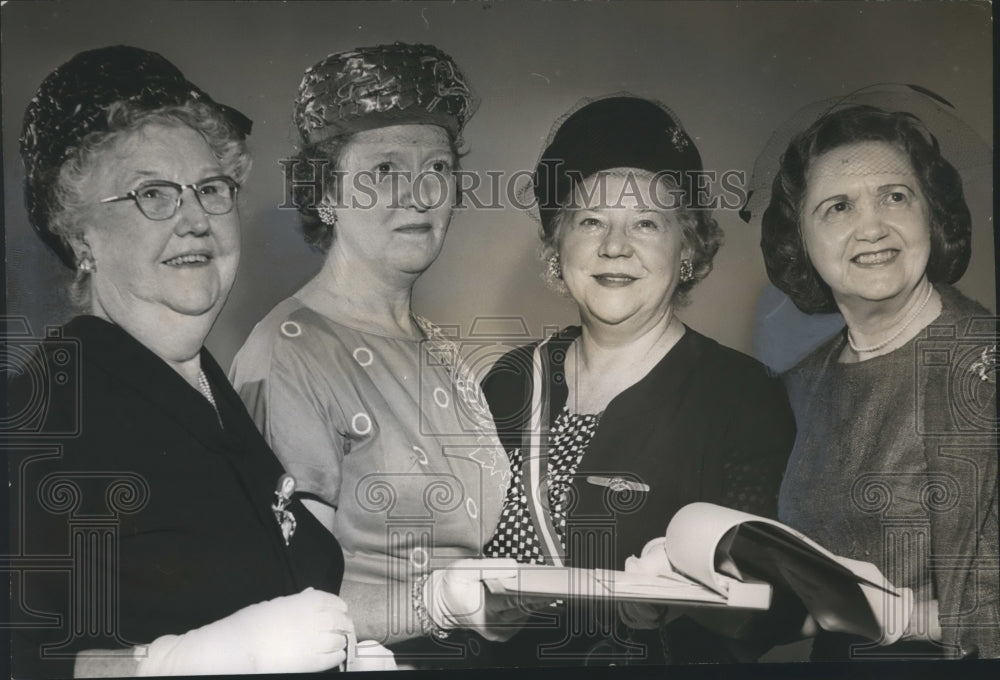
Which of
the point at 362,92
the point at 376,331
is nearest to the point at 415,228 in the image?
the point at 376,331

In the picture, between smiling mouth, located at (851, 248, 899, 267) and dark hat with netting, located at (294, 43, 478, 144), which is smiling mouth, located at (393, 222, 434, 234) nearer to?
dark hat with netting, located at (294, 43, 478, 144)

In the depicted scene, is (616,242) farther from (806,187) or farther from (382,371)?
(382,371)

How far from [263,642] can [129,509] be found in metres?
0.55

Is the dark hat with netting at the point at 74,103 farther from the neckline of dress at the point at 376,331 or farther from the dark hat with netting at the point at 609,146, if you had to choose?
the dark hat with netting at the point at 609,146

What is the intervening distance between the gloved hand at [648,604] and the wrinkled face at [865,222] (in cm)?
96

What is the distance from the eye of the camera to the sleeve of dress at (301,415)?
11.9 ft

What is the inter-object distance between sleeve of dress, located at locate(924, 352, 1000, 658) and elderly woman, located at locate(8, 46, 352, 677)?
1830 millimetres

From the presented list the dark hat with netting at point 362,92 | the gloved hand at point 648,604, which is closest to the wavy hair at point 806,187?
the gloved hand at point 648,604

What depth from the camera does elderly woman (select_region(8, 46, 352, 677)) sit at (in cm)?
356

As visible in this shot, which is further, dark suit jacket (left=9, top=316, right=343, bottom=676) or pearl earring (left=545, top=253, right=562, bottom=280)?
pearl earring (left=545, top=253, right=562, bottom=280)

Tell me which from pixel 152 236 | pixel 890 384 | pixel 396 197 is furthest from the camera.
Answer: pixel 890 384

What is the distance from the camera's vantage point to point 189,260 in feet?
11.8

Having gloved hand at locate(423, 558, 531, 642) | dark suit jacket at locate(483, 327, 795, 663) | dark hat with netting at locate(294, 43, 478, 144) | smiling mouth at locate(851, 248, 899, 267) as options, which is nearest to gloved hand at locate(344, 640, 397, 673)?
gloved hand at locate(423, 558, 531, 642)

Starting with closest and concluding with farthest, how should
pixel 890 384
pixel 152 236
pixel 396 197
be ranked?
pixel 152 236 → pixel 396 197 → pixel 890 384
